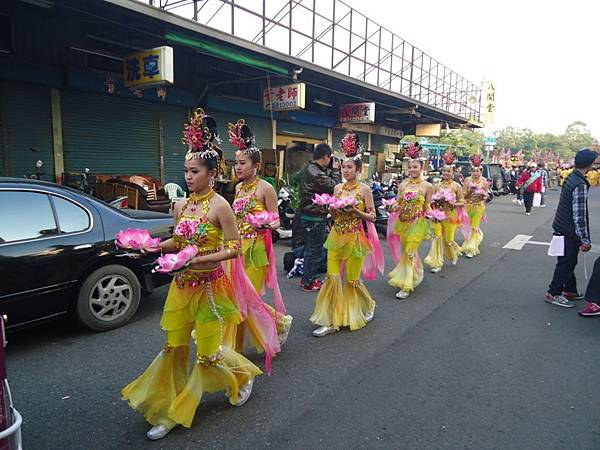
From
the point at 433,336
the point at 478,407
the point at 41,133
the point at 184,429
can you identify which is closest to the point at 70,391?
the point at 184,429

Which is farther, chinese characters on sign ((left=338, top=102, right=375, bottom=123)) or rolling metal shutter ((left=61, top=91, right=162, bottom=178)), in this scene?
chinese characters on sign ((left=338, top=102, right=375, bottom=123))

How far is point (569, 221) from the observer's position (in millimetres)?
5391

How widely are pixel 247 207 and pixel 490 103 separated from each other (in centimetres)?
3108

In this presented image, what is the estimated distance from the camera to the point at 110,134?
10383 mm

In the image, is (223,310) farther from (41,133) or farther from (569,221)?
(41,133)

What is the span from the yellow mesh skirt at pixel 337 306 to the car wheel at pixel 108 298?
188 centimetres

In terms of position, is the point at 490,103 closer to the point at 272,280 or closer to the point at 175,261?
the point at 272,280

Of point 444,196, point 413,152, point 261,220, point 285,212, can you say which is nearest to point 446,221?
point 444,196

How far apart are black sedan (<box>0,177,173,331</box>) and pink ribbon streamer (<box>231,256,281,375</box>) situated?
1.47m

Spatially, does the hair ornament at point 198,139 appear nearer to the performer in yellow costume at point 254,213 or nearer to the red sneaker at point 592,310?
the performer in yellow costume at point 254,213

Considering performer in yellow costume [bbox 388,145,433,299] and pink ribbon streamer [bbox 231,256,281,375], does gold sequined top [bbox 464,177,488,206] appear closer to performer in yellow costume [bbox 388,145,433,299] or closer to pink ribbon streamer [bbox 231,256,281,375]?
performer in yellow costume [bbox 388,145,433,299]

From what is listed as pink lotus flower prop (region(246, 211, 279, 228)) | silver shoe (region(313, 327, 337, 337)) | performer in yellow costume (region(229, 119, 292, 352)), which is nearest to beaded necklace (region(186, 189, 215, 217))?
pink lotus flower prop (region(246, 211, 279, 228))

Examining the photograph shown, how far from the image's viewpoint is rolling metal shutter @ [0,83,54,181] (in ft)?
28.5

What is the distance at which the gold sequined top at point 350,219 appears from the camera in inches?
176
